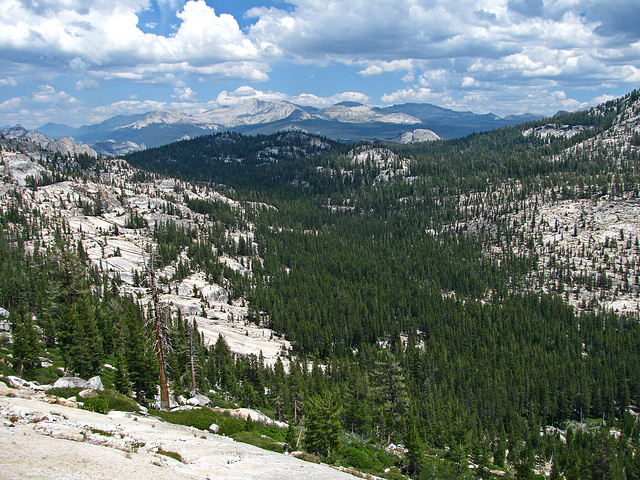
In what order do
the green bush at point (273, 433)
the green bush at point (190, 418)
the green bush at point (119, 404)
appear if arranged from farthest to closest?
the green bush at point (273, 433) < the green bush at point (190, 418) < the green bush at point (119, 404)

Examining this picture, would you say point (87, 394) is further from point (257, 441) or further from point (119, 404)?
point (257, 441)

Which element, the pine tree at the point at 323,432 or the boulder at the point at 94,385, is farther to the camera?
the pine tree at the point at 323,432

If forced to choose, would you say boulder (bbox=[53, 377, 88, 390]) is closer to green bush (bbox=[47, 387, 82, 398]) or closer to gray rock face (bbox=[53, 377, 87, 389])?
gray rock face (bbox=[53, 377, 87, 389])

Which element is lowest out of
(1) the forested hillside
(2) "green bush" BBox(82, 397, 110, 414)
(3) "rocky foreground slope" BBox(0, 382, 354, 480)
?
(1) the forested hillside

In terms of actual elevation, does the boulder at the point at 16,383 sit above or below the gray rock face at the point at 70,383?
above

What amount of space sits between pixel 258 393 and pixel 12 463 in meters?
70.8

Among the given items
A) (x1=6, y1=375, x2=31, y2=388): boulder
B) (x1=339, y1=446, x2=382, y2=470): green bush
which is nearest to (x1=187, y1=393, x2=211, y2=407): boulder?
(x1=6, y1=375, x2=31, y2=388): boulder

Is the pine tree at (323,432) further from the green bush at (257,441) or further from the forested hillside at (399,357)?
the green bush at (257,441)

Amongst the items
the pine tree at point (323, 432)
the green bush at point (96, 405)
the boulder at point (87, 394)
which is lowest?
the pine tree at point (323, 432)

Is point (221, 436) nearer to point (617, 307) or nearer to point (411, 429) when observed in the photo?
point (411, 429)

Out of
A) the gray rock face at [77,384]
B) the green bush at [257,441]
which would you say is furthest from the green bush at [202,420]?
the gray rock face at [77,384]

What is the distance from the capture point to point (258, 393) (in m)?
85.4

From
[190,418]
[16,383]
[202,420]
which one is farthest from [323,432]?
[16,383]

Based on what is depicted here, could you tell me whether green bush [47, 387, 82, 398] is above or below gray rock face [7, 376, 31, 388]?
below
